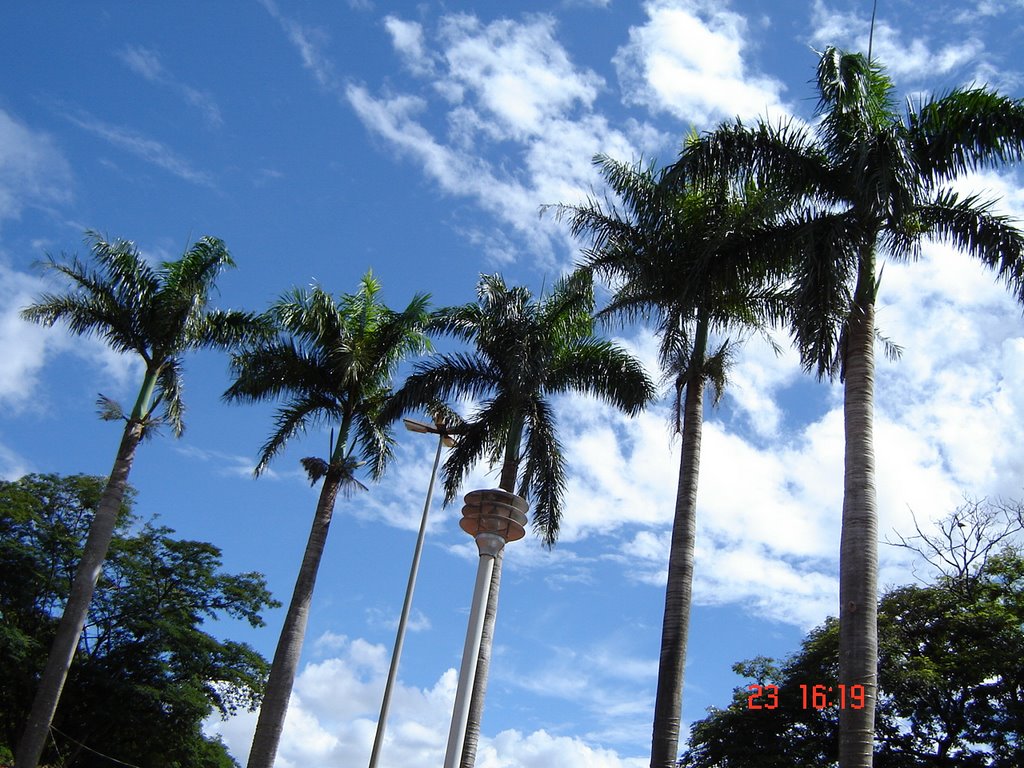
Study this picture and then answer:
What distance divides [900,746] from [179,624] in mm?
21515

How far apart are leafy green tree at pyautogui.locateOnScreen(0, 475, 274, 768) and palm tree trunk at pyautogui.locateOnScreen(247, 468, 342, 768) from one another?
11.1 m

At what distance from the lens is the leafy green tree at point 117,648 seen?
28.7m

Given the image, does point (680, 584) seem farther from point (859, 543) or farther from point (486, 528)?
point (486, 528)

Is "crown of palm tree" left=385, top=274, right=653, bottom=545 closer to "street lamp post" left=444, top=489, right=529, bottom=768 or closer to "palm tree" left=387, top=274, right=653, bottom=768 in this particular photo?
"palm tree" left=387, top=274, right=653, bottom=768

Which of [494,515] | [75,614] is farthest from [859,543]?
[75,614]

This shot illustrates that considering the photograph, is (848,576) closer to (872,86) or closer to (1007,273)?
(1007,273)

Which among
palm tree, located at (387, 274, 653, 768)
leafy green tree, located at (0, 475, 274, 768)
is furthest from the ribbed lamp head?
leafy green tree, located at (0, 475, 274, 768)

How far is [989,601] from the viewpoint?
23.0 meters

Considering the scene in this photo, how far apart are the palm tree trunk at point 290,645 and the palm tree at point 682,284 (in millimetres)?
8028

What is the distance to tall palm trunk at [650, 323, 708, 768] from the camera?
13.6 meters

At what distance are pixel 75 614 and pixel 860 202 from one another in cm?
1743

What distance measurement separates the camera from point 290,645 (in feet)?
64.1
